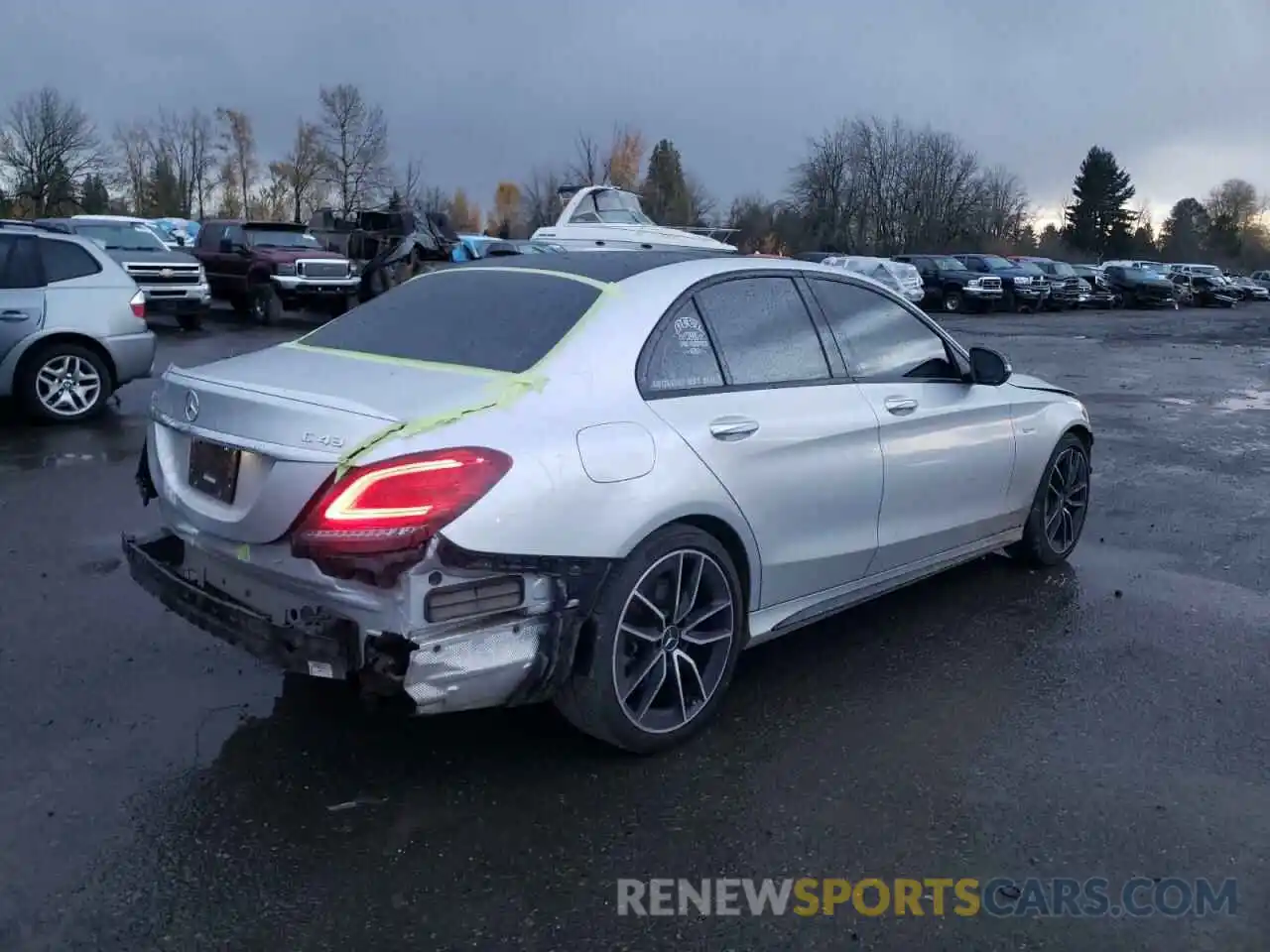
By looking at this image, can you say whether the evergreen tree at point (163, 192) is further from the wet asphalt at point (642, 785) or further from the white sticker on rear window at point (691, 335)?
the white sticker on rear window at point (691, 335)

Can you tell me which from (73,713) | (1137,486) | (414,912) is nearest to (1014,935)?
(414,912)

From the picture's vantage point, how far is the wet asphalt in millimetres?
2939

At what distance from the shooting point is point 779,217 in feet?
234

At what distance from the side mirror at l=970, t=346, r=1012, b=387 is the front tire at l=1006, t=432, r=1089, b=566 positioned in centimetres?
81

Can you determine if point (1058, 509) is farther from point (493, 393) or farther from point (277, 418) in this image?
point (277, 418)

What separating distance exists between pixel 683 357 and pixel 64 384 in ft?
25.0

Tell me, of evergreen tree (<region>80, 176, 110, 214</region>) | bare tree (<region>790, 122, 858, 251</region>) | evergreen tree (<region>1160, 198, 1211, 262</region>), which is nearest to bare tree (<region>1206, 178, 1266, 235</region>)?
evergreen tree (<region>1160, 198, 1211, 262</region>)

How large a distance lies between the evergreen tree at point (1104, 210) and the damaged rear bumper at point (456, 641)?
93753 millimetres

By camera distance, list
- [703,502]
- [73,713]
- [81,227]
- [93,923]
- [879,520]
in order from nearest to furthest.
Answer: [93,923], [703,502], [73,713], [879,520], [81,227]

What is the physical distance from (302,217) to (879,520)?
75.5 meters

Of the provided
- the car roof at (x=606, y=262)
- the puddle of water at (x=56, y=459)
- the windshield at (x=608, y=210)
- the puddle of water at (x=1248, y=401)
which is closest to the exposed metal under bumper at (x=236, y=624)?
the car roof at (x=606, y=262)

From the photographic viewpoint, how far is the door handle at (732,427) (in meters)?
3.90

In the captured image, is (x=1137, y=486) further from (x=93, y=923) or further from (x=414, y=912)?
(x=93, y=923)

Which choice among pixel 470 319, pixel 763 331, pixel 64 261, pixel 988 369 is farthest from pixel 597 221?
pixel 470 319
